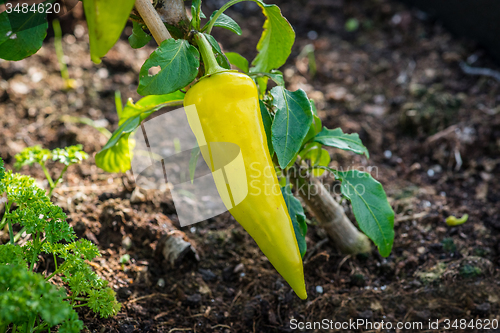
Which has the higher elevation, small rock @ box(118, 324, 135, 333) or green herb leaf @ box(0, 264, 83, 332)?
green herb leaf @ box(0, 264, 83, 332)

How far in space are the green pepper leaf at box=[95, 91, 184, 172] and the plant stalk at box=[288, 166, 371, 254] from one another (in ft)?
1.67

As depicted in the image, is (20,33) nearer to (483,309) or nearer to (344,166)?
(344,166)

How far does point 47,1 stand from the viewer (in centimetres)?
100

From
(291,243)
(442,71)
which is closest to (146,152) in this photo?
(291,243)

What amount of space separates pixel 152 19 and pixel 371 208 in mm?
874

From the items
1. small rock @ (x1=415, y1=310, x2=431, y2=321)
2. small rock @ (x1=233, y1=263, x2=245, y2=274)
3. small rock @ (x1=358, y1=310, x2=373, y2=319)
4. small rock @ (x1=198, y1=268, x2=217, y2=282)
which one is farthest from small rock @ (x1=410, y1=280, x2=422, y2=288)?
small rock @ (x1=198, y1=268, x2=217, y2=282)

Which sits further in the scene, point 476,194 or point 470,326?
point 476,194

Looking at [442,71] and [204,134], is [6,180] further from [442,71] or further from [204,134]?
[442,71]

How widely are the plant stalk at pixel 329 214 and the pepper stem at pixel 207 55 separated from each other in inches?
18.8

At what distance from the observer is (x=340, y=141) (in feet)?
4.11

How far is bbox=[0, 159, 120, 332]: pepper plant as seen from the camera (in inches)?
30.2

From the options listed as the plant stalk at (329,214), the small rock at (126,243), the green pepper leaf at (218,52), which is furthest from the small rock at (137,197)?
the green pepper leaf at (218,52)

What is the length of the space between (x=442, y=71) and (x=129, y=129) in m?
2.32

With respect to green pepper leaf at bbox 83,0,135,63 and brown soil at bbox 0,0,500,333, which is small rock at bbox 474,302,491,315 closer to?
brown soil at bbox 0,0,500,333
